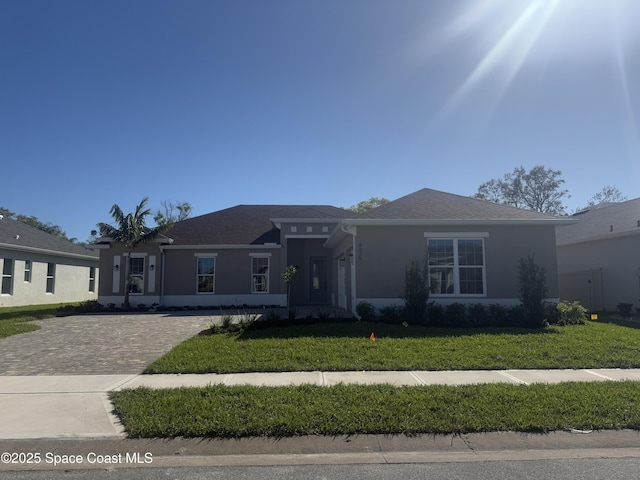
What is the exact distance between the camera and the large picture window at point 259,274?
2102 centimetres

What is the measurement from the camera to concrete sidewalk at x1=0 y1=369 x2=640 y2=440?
16.2 ft

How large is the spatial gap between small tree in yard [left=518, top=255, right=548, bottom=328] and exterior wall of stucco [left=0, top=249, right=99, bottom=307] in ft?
78.1

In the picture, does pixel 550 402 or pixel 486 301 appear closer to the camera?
pixel 550 402

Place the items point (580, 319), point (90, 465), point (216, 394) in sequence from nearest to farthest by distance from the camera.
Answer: point (90, 465) < point (216, 394) < point (580, 319)

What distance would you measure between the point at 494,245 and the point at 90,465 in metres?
12.8

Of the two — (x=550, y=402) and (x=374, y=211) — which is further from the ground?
(x=374, y=211)

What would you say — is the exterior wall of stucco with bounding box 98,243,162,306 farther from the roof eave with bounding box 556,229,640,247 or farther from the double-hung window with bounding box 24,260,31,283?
the roof eave with bounding box 556,229,640,247

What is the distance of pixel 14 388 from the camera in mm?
6492

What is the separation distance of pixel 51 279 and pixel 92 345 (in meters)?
18.9

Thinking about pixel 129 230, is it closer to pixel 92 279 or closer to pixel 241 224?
pixel 241 224

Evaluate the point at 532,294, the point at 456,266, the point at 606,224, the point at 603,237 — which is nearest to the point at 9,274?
the point at 456,266

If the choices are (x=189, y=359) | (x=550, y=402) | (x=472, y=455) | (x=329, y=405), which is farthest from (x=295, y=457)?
(x=189, y=359)

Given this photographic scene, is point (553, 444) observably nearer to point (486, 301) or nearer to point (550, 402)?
point (550, 402)

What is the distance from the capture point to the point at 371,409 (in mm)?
5289
